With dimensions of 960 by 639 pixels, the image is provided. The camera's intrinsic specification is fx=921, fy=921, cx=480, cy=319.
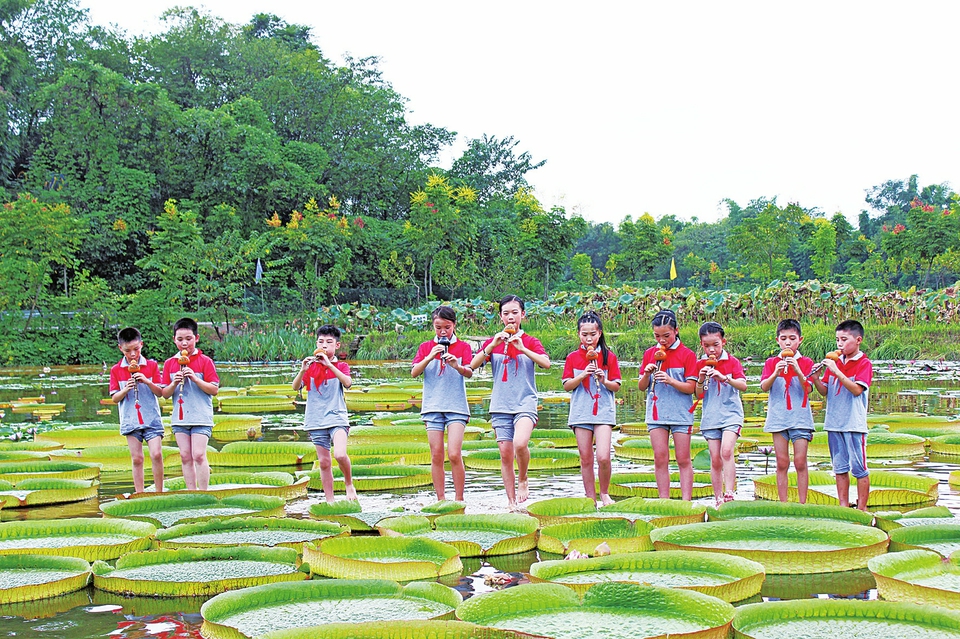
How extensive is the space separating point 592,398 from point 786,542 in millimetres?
1856

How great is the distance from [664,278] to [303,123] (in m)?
32.1

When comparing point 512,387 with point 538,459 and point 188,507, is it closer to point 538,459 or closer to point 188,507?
point 538,459

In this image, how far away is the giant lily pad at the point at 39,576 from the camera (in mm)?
4219

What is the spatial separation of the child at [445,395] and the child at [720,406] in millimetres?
1657

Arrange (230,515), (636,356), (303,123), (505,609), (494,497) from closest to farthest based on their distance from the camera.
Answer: (505,609), (230,515), (494,497), (636,356), (303,123)

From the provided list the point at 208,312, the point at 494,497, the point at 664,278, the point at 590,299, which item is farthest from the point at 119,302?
the point at 664,278

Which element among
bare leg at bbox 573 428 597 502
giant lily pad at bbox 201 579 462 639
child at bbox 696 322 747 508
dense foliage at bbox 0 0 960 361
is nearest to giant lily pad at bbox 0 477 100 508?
giant lily pad at bbox 201 579 462 639

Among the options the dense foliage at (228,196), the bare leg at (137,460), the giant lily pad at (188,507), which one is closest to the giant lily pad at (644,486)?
the giant lily pad at (188,507)

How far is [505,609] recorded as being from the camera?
3.61 metres

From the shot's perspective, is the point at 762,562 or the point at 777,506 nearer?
the point at 762,562

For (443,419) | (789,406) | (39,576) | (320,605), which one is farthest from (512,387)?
(39,576)

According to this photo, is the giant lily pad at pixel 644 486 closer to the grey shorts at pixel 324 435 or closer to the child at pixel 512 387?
the child at pixel 512 387

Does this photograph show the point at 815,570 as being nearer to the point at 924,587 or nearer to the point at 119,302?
the point at 924,587

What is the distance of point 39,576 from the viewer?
4441 millimetres
